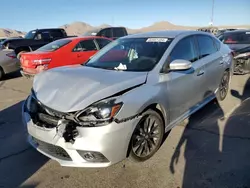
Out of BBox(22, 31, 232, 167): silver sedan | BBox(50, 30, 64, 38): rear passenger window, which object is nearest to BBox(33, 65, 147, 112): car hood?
BBox(22, 31, 232, 167): silver sedan

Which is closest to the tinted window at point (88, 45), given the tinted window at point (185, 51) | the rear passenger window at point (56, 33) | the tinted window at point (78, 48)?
the tinted window at point (78, 48)

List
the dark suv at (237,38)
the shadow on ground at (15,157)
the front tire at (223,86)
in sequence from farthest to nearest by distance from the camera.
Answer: the dark suv at (237,38)
the front tire at (223,86)
the shadow on ground at (15,157)

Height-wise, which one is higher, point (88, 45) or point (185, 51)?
point (185, 51)

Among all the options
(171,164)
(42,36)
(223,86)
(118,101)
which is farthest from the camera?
(42,36)

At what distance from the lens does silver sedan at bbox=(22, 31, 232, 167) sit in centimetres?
283

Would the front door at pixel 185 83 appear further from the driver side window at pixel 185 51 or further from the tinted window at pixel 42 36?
the tinted window at pixel 42 36

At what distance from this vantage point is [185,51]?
4.20m

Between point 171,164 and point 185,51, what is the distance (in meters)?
1.88

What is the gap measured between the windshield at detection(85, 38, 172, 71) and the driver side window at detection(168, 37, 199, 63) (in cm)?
16

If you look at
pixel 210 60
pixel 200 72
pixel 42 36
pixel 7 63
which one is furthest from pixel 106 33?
pixel 200 72

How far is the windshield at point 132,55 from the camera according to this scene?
375cm

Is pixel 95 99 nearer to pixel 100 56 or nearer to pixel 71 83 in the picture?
pixel 71 83

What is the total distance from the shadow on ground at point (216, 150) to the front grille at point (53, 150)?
4.37 ft

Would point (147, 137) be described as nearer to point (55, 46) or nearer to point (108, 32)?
point (55, 46)
